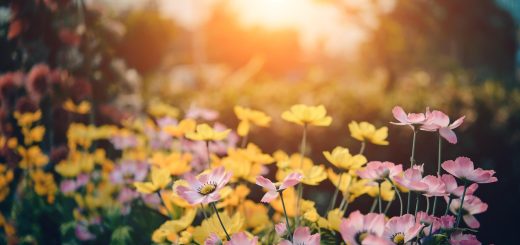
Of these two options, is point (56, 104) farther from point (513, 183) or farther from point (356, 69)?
point (356, 69)

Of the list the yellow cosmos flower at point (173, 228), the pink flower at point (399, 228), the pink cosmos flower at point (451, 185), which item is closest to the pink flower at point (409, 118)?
the pink cosmos flower at point (451, 185)

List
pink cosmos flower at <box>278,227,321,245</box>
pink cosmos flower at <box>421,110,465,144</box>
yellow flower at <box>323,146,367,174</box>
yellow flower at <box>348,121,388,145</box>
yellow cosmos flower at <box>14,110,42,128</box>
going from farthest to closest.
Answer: yellow cosmos flower at <box>14,110,42,128</box> < yellow flower at <box>348,121,388,145</box> < yellow flower at <box>323,146,367,174</box> < pink cosmos flower at <box>421,110,465,144</box> < pink cosmos flower at <box>278,227,321,245</box>

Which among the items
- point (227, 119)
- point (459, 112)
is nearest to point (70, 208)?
point (227, 119)

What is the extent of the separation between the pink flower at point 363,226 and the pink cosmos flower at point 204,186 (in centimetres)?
31

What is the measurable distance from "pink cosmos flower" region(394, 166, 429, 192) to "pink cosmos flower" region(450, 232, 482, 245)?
0.14m

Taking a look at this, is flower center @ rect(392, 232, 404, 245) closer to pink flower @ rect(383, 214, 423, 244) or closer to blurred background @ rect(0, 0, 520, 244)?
pink flower @ rect(383, 214, 423, 244)

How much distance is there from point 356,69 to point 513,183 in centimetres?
1517

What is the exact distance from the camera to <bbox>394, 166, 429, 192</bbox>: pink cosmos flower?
0.98 m

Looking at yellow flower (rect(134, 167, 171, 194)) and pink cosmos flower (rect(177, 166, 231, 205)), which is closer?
pink cosmos flower (rect(177, 166, 231, 205))

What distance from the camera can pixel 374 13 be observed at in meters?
8.60

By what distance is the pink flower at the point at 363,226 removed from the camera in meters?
0.88

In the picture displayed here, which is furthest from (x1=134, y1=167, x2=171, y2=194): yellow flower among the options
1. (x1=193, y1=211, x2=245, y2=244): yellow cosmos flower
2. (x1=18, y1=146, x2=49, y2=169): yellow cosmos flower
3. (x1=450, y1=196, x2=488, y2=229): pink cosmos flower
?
(x1=18, y1=146, x2=49, y2=169): yellow cosmos flower

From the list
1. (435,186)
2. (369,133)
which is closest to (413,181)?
(435,186)

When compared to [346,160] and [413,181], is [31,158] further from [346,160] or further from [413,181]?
[413,181]
